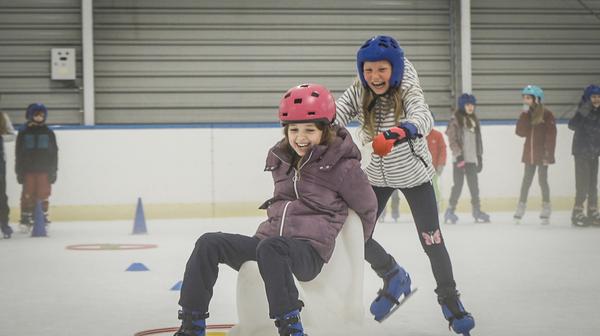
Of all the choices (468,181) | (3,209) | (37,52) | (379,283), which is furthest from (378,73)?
(37,52)

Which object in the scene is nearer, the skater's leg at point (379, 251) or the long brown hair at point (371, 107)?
the long brown hair at point (371, 107)

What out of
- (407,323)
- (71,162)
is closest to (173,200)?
(71,162)

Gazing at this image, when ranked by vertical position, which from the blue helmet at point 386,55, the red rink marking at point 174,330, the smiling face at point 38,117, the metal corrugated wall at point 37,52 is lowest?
the red rink marking at point 174,330

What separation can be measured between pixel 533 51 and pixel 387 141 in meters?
10.8

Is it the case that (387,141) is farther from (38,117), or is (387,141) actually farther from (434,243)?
(38,117)

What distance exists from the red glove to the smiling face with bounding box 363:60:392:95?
0.35 m

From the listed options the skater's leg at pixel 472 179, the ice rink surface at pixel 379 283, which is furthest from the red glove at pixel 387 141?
the skater's leg at pixel 472 179

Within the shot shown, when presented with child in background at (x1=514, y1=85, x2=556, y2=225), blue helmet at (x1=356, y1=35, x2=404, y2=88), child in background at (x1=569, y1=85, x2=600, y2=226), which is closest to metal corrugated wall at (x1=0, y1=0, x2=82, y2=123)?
child in background at (x1=514, y1=85, x2=556, y2=225)

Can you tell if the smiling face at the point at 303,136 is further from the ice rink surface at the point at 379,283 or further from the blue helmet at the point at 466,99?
the blue helmet at the point at 466,99

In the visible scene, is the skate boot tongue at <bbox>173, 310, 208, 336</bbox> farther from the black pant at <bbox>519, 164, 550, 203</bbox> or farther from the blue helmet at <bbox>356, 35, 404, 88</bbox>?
the black pant at <bbox>519, 164, 550, 203</bbox>

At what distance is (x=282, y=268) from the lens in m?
2.62

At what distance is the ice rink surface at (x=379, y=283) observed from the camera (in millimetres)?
3514

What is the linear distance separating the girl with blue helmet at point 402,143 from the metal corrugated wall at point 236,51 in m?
9.20

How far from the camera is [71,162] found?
33.3ft
